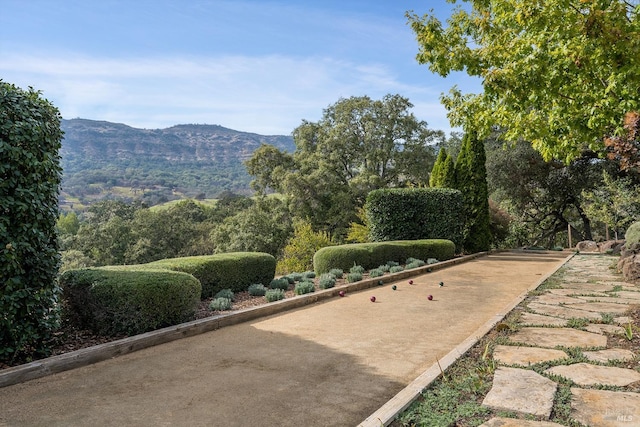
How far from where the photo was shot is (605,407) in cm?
288

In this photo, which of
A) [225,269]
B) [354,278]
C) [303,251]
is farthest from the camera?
[303,251]

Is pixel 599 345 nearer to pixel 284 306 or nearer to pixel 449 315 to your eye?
pixel 449 315

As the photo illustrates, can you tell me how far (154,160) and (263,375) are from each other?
126772mm

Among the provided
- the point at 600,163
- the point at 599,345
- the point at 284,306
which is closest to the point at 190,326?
the point at 284,306

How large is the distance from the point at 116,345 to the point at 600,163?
24.5 metres

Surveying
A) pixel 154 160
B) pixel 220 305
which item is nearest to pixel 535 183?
pixel 220 305

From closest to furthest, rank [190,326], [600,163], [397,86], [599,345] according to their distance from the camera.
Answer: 1. [599,345]
2. [190,326]
3. [600,163]
4. [397,86]

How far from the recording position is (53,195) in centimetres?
459

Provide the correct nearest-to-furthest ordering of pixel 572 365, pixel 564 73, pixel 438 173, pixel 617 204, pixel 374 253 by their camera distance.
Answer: pixel 572 365
pixel 564 73
pixel 374 253
pixel 617 204
pixel 438 173

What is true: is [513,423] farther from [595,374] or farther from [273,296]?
[273,296]

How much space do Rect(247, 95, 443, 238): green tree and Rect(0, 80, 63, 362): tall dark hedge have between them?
76.1 feet

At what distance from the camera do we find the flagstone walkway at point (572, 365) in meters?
2.82

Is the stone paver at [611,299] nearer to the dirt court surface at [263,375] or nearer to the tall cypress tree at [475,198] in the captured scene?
the dirt court surface at [263,375]

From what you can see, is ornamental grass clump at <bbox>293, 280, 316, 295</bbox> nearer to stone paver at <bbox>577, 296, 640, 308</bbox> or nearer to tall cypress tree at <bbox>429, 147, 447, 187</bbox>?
stone paver at <bbox>577, 296, 640, 308</bbox>
